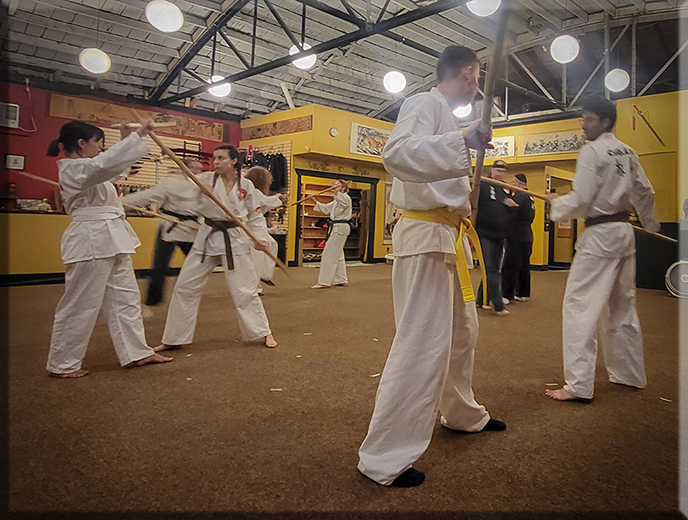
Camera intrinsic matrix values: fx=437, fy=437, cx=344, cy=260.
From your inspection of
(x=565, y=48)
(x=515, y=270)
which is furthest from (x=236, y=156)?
(x=565, y=48)

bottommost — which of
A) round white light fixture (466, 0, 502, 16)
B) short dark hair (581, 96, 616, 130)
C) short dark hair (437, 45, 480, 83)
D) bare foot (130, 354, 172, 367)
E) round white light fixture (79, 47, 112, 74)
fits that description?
bare foot (130, 354, 172, 367)

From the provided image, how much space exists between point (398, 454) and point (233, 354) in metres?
1.79

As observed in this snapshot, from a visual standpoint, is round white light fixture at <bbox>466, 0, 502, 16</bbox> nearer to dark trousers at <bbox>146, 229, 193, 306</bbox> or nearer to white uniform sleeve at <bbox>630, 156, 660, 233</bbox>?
white uniform sleeve at <bbox>630, 156, 660, 233</bbox>

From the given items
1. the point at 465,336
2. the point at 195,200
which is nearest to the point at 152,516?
the point at 465,336

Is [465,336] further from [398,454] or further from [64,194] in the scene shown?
[64,194]

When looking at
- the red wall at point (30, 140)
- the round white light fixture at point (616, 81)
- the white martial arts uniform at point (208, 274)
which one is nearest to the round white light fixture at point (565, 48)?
the round white light fixture at point (616, 81)

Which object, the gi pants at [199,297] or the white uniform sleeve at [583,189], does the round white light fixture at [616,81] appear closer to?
the white uniform sleeve at [583,189]

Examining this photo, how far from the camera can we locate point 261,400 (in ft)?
7.09

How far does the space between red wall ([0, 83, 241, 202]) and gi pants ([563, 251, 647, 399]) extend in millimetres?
7892

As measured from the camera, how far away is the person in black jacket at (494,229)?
4.54m

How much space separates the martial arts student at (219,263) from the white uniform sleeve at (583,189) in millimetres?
1975

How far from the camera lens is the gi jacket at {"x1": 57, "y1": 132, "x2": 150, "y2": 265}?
2281 millimetres

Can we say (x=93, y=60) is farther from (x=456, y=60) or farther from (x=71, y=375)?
(x=456, y=60)

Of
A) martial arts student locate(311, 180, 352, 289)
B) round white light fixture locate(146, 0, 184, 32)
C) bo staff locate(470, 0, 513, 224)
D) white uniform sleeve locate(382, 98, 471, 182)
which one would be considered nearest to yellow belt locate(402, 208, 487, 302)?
white uniform sleeve locate(382, 98, 471, 182)
